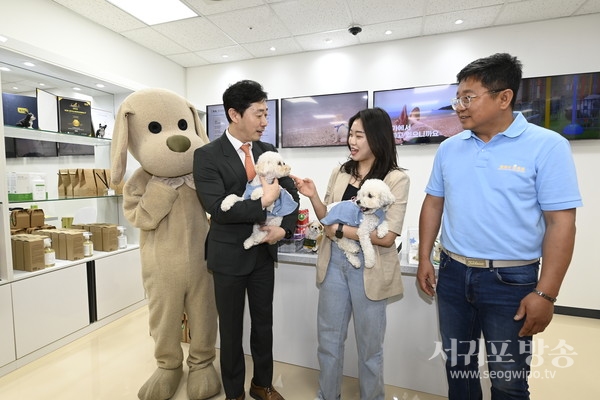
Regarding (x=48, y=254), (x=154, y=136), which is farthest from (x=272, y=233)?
(x=48, y=254)

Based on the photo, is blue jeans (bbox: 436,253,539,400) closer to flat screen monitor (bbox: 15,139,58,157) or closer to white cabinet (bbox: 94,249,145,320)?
white cabinet (bbox: 94,249,145,320)

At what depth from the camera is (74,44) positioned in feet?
10.4

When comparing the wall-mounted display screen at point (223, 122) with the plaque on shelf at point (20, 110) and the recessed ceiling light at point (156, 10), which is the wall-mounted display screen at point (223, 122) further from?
the plaque on shelf at point (20, 110)

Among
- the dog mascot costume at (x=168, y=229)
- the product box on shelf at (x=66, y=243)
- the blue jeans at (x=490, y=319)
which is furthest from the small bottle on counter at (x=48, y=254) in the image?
the blue jeans at (x=490, y=319)

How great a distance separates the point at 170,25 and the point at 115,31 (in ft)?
2.25

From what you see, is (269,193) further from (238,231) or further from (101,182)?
(101,182)

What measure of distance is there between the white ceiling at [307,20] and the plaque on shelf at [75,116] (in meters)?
0.95

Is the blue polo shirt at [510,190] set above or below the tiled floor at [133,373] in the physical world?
above

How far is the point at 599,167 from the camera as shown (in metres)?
3.29

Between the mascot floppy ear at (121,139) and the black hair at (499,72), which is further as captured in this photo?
the mascot floppy ear at (121,139)

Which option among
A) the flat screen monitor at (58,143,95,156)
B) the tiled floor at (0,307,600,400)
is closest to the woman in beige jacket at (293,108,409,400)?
the tiled floor at (0,307,600,400)

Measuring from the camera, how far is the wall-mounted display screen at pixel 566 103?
10.5 ft

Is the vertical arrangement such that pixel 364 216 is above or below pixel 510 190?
below

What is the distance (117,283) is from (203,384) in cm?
169
